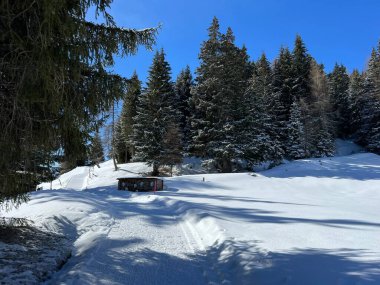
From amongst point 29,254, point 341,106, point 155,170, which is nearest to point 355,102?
point 341,106

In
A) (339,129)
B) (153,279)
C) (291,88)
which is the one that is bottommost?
(153,279)

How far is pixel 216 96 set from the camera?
34.1 m

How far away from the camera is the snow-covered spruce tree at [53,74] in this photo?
3811 mm

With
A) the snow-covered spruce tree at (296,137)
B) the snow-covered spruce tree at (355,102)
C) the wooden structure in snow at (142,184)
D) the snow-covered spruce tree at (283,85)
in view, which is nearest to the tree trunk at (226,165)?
the wooden structure in snow at (142,184)

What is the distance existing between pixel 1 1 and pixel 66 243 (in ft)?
16.9

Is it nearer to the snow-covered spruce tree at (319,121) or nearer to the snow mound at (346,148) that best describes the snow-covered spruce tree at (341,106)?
the snow mound at (346,148)

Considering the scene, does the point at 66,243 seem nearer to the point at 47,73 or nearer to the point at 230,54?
the point at 47,73

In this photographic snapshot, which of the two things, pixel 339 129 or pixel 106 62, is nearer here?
pixel 106 62

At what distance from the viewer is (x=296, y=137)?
42.9 m

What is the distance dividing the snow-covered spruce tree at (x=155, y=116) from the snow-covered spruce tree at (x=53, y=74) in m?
29.5

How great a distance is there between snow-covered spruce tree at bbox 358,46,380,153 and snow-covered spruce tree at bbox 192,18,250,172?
22769 mm

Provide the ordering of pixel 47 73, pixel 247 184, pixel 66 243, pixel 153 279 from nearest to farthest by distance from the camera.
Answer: pixel 47 73
pixel 153 279
pixel 66 243
pixel 247 184

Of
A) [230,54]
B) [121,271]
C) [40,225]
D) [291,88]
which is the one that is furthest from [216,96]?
[121,271]

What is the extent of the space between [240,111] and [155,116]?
30.9 feet
